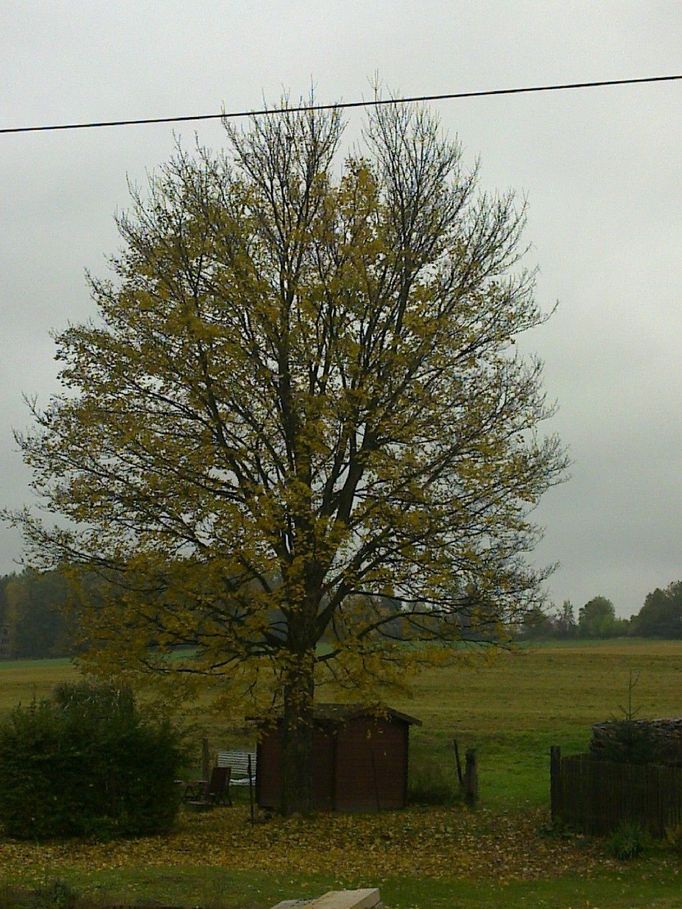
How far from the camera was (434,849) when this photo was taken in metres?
20.0

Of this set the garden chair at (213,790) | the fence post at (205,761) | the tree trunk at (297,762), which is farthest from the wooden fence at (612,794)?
the fence post at (205,761)

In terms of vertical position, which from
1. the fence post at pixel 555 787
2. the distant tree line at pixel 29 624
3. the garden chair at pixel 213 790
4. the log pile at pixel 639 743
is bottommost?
the garden chair at pixel 213 790

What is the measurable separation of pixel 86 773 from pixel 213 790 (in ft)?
22.0

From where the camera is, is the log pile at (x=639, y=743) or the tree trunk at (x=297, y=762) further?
the tree trunk at (x=297, y=762)

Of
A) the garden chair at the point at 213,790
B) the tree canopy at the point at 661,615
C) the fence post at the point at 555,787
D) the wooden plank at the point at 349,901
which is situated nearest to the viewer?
the wooden plank at the point at 349,901

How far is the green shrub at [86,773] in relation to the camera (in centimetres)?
2114

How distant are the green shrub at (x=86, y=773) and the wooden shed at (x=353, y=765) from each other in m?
4.38

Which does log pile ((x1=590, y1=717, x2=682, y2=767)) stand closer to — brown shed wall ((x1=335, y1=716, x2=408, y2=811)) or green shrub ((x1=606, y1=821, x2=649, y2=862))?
green shrub ((x1=606, y1=821, x2=649, y2=862))

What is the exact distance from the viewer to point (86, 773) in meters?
21.6

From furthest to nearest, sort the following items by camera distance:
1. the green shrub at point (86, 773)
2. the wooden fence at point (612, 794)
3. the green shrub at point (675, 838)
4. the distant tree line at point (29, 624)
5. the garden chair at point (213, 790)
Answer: the distant tree line at point (29, 624)
the garden chair at point (213, 790)
the green shrub at point (86, 773)
the wooden fence at point (612, 794)
the green shrub at point (675, 838)

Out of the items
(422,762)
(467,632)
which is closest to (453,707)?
(422,762)

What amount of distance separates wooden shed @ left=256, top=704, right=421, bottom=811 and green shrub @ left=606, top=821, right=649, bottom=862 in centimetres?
744

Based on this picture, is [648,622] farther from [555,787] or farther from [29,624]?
[555,787]

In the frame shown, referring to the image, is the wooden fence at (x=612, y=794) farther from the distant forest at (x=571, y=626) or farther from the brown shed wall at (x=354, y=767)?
the distant forest at (x=571, y=626)
